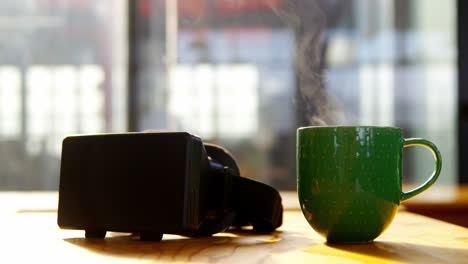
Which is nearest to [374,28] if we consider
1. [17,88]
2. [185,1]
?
[185,1]

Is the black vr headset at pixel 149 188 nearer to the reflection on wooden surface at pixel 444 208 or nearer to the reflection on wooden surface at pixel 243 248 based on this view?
the reflection on wooden surface at pixel 243 248

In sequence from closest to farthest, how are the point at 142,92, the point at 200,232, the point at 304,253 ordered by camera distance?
the point at 304,253
the point at 200,232
the point at 142,92

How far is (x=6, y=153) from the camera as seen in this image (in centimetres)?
221

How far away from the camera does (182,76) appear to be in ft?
7.21

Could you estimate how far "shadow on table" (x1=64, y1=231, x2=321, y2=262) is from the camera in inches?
18.2

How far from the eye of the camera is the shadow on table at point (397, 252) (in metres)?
0.44

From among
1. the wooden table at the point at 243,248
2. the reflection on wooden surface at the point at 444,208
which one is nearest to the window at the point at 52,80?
the reflection on wooden surface at the point at 444,208

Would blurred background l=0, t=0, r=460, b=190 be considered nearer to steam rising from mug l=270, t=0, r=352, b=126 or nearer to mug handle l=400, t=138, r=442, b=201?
steam rising from mug l=270, t=0, r=352, b=126

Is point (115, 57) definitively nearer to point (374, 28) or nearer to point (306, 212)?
point (374, 28)

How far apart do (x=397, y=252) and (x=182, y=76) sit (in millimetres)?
1805

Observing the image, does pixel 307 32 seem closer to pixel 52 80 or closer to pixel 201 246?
pixel 52 80

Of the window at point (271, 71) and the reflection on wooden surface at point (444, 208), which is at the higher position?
the window at point (271, 71)

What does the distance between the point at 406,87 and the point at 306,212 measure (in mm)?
1913

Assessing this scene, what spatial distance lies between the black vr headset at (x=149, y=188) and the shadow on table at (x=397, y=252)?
0.43 feet
